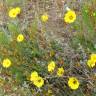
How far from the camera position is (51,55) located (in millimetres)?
3129

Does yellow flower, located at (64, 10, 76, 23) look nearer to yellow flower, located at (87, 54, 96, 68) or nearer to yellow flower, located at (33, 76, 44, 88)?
yellow flower, located at (87, 54, 96, 68)

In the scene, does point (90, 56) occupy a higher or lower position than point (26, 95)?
higher

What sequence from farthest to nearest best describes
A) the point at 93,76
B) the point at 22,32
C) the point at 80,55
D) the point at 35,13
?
the point at 35,13
the point at 22,32
the point at 80,55
the point at 93,76

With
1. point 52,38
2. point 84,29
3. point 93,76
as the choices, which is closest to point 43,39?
point 52,38

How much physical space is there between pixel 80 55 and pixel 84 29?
222 millimetres

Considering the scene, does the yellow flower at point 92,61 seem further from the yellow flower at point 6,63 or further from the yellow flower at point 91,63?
the yellow flower at point 6,63

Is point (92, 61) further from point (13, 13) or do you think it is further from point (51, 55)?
point (13, 13)

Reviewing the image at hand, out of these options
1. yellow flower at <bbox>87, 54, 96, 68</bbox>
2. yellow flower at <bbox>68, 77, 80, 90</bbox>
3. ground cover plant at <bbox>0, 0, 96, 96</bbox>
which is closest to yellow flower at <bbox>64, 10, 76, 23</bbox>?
ground cover plant at <bbox>0, 0, 96, 96</bbox>

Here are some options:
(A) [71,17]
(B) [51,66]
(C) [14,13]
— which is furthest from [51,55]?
Result: (C) [14,13]

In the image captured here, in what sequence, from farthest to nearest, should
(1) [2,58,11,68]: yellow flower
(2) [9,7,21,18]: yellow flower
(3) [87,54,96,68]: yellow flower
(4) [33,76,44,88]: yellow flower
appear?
(2) [9,7,21,18]: yellow flower < (1) [2,58,11,68]: yellow flower < (4) [33,76,44,88]: yellow flower < (3) [87,54,96,68]: yellow flower

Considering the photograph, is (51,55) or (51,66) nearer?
(51,66)

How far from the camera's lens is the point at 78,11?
3.44 m

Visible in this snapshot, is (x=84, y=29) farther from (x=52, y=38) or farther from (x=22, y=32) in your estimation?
(x=22, y=32)

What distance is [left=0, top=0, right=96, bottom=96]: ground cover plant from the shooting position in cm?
294
